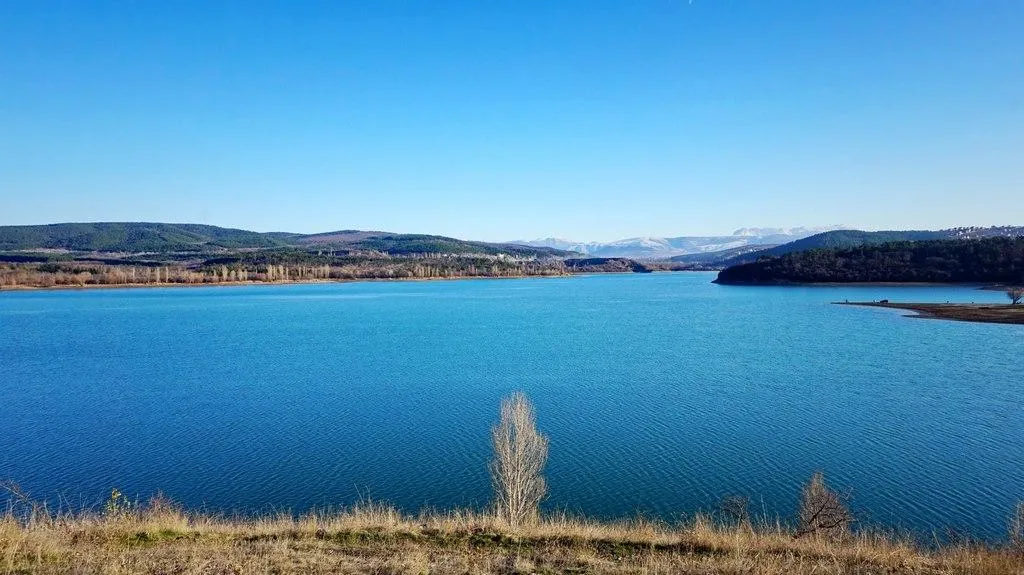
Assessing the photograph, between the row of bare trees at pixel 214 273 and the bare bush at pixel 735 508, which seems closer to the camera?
the bare bush at pixel 735 508

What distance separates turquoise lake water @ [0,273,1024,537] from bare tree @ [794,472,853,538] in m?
2.13

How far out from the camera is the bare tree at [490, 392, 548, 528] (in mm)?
16094

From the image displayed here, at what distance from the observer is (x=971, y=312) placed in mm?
63719

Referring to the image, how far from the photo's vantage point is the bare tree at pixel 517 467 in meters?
16.1

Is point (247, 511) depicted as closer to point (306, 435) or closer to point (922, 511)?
point (306, 435)

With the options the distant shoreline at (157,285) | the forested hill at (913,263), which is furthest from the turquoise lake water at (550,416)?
the distant shoreline at (157,285)

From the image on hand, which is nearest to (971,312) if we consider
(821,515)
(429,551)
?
(821,515)

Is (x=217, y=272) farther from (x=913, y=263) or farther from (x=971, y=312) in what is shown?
(x=913, y=263)

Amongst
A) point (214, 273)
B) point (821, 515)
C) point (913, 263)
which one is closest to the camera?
point (821, 515)

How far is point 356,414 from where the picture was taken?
27328mm

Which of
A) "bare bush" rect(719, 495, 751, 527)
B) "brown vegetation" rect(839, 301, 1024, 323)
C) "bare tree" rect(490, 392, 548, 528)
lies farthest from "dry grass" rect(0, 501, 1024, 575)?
"brown vegetation" rect(839, 301, 1024, 323)

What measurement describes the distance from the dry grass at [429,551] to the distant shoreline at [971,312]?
197ft

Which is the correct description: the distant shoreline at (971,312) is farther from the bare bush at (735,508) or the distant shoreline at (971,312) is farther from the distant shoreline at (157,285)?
the distant shoreline at (157,285)

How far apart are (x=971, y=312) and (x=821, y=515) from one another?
210 ft
